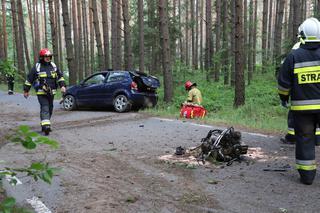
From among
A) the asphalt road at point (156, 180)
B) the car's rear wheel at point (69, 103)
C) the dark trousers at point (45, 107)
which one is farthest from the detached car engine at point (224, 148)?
the car's rear wheel at point (69, 103)

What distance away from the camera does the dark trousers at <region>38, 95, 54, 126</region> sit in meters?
9.06

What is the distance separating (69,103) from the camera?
15195 mm

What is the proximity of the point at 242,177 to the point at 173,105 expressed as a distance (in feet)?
32.0

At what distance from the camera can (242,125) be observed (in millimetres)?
9828

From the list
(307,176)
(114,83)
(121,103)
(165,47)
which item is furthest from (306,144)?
(165,47)

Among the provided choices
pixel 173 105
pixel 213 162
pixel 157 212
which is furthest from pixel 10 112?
pixel 157 212

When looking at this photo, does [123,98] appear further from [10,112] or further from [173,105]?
[10,112]

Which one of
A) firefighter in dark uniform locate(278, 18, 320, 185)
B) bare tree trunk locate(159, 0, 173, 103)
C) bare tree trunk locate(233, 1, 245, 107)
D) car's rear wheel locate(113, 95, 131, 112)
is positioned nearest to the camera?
firefighter in dark uniform locate(278, 18, 320, 185)

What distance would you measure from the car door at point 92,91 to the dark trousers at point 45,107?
16.5ft

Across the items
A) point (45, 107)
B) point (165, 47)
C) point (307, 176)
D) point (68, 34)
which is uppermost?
point (68, 34)

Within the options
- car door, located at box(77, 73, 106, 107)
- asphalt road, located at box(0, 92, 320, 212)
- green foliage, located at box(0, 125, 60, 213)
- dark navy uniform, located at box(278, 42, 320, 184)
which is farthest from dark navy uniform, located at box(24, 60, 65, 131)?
green foliage, located at box(0, 125, 60, 213)

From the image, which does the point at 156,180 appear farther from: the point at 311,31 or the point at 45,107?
the point at 45,107

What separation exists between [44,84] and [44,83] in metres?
0.03

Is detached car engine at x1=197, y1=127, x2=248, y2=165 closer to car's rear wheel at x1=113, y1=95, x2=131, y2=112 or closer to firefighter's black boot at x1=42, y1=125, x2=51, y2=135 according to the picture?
firefighter's black boot at x1=42, y1=125, x2=51, y2=135
